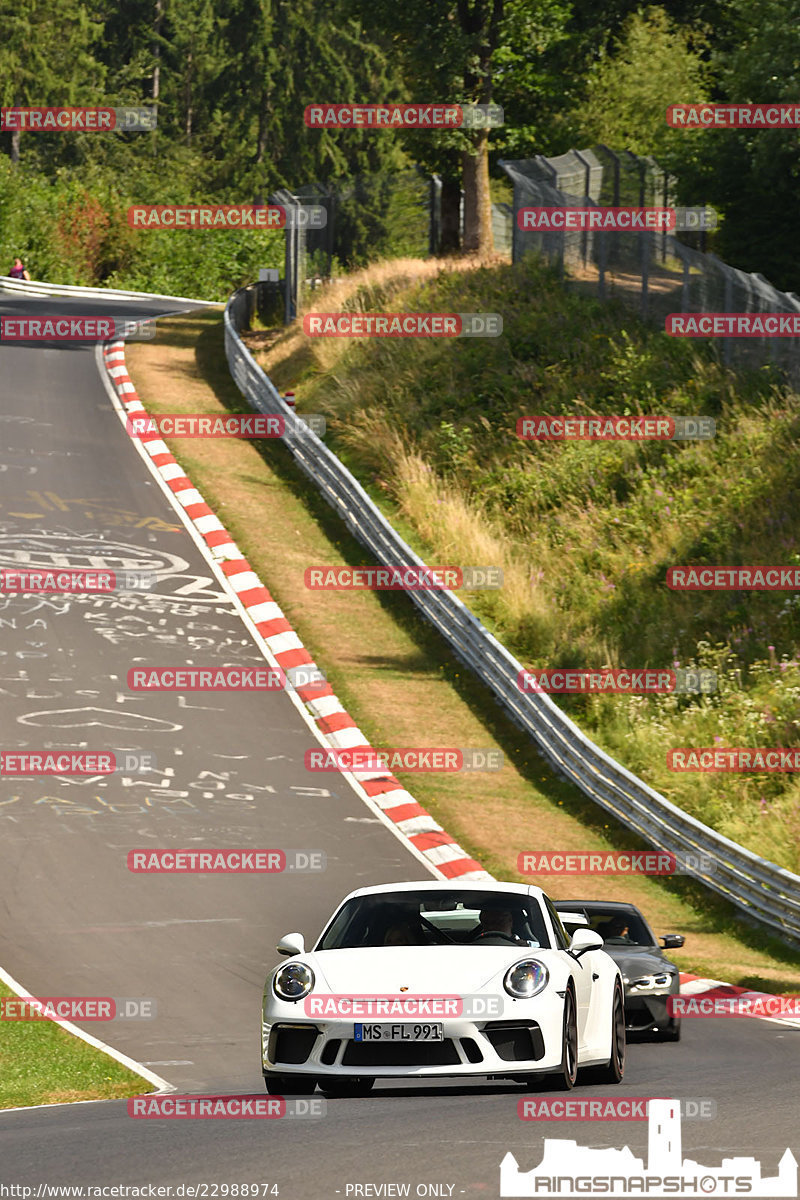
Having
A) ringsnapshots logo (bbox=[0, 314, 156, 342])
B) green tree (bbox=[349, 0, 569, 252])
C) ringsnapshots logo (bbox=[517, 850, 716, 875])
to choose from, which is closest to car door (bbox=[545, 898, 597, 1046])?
ringsnapshots logo (bbox=[517, 850, 716, 875])

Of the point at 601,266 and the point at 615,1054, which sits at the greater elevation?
the point at 615,1054

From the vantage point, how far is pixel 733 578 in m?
25.1

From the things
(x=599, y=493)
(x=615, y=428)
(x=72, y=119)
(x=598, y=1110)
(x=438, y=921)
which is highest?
(x=438, y=921)

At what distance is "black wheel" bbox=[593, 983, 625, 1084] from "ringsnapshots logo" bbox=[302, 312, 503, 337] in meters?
25.8

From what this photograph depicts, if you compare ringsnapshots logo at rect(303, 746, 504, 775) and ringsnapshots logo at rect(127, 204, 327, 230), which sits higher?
ringsnapshots logo at rect(303, 746, 504, 775)

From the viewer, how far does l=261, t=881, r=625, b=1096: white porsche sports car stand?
8.70 m

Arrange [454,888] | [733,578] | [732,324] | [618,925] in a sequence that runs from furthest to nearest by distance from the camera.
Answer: [732,324]
[733,578]
[618,925]
[454,888]

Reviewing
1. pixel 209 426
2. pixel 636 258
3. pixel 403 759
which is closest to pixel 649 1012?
pixel 403 759

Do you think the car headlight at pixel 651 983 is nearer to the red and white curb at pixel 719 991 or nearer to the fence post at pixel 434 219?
the red and white curb at pixel 719 991

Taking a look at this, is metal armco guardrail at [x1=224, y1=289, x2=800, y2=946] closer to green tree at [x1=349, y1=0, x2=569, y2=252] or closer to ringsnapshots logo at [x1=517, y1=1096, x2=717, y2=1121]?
ringsnapshots logo at [x1=517, y1=1096, x2=717, y2=1121]

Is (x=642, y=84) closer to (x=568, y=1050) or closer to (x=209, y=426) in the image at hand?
(x=209, y=426)

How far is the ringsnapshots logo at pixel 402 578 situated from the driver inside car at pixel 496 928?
16279 mm

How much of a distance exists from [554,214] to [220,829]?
21.2 m

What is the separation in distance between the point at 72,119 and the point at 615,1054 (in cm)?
9100
